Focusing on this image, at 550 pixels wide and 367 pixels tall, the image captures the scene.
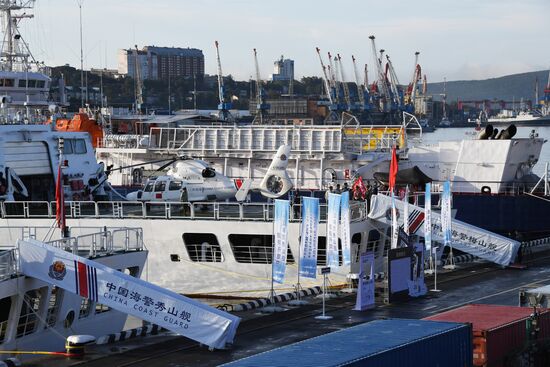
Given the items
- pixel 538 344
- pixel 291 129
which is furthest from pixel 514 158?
pixel 538 344

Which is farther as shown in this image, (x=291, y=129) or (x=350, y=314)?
(x=291, y=129)

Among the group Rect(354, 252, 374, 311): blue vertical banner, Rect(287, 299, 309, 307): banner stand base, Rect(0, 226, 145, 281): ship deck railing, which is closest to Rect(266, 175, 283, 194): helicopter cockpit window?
Rect(287, 299, 309, 307): banner stand base

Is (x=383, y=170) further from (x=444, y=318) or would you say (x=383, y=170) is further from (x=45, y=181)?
(x=444, y=318)

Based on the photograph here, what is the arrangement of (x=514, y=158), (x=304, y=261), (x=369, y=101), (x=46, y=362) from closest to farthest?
(x=46, y=362)
(x=304, y=261)
(x=514, y=158)
(x=369, y=101)

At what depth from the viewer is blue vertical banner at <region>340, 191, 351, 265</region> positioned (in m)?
32.4

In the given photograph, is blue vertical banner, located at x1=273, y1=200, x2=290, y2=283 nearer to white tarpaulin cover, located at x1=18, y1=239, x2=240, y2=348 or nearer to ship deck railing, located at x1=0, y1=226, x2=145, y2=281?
ship deck railing, located at x1=0, y1=226, x2=145, y2=281

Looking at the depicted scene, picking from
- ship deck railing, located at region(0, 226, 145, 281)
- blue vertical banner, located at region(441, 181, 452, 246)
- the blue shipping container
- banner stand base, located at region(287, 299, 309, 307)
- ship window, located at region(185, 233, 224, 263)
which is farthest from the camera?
blue vertical banner, located at region(441, 181, 452, 246)

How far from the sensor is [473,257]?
136 ft

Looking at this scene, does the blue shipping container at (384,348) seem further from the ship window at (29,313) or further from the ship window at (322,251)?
the ship window at (322,251)

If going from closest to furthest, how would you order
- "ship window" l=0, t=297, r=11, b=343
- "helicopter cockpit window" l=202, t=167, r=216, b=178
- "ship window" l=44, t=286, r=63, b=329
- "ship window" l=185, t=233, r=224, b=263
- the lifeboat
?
1. "ship window" l=0, t=297, r=11, b=343
2. "ship window" l=44, t=286, r=63, b=329
3. "ship window" l=185, t=233, r=224, b=263
4. "helicopter cockpit window" l=202, t=167, r=216, b=178
5. the lifeboat

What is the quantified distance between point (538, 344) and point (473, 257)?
1884 cm

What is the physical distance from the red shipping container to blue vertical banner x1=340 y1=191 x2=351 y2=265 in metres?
8.62

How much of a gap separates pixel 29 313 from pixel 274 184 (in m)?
17.4

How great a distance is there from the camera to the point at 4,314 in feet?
76.3
